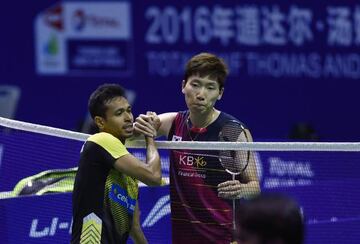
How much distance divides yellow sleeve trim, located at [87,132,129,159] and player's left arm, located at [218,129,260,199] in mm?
590

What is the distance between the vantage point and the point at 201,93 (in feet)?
19.5

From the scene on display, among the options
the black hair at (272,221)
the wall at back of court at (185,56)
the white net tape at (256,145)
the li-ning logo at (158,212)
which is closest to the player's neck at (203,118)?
the white net tape at (256,145)

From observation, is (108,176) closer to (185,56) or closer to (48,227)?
(48,227)

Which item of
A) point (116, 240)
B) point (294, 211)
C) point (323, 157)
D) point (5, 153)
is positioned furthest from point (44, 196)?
point (294, 211)

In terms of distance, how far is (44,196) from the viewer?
22.2ft

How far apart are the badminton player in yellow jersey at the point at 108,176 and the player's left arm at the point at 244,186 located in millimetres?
389

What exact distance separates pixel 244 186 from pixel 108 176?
0.72 m

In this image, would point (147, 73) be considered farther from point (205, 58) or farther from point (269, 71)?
point (205, 58)

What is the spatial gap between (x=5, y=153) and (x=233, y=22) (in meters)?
6.92

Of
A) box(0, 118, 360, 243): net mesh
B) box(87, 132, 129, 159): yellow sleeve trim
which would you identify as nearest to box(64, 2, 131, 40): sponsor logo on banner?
box(0, 118, 360, 243): net mesh

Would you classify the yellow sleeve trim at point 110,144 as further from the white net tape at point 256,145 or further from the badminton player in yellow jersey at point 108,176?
the white net tape at point 256,145

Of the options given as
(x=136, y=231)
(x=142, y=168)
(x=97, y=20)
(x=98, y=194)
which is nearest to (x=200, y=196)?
(x=136, y=231)

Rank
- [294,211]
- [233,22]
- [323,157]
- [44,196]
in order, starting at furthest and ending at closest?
[233,22], [44,196], [323,157], [294,211]

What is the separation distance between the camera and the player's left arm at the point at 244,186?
586 cm
